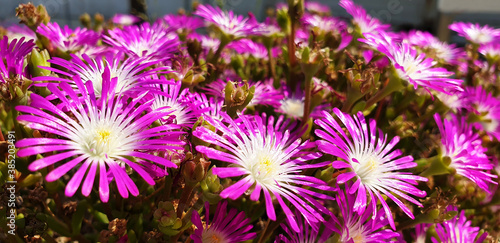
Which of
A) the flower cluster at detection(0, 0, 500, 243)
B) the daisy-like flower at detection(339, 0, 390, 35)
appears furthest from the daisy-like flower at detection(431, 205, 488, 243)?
the daisy-like flower at detection(339, 0, 390, 35)

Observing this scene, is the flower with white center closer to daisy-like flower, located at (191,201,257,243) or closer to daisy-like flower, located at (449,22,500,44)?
daisy-like flower, located at (191,201,257,243)

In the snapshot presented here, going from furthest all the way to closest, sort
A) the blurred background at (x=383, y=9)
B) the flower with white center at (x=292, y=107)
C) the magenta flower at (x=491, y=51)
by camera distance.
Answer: the blurred background at (x=383, y=9), the magenta flower at (x=491, y=51), the flower with white center at (x=292, y=107)

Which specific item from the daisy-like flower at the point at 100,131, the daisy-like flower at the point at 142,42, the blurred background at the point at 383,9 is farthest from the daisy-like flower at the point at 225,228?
the blurred background at the point at 383,9

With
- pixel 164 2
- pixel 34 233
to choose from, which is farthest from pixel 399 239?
pixel 164 2

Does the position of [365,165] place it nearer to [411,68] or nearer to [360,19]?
[411,68]

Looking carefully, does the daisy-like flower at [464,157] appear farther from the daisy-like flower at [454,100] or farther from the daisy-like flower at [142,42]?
the daisy-like flower at [142,42]

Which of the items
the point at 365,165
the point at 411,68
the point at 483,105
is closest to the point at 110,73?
the point at 365,165
